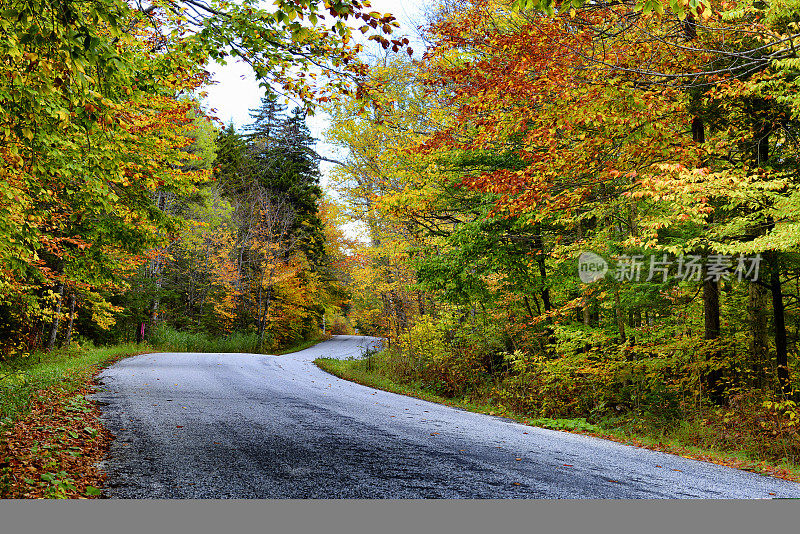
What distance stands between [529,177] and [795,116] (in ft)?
12.9

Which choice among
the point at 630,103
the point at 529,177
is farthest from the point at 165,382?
the point at 630,103

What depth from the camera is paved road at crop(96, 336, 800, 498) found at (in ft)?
14.6

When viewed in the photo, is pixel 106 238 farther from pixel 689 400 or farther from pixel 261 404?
pixel 689 400

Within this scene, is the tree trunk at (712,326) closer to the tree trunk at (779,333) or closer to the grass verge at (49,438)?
the tree trunk at (779,333)

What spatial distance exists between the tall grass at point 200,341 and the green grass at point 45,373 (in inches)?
158

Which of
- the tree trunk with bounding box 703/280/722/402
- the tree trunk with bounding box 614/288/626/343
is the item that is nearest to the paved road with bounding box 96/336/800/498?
the tree trunk with bounding box 614/288/626/343

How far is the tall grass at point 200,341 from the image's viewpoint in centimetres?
2462

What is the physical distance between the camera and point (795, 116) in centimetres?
764

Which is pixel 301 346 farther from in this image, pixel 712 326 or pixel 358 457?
pixel 358 457

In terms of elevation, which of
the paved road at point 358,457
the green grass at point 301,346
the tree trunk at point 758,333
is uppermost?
the tree trunk at point 758,333

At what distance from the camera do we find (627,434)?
8.48m

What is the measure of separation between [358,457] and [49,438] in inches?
127

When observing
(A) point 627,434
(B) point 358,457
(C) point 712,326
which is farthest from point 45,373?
(C) point 712,326

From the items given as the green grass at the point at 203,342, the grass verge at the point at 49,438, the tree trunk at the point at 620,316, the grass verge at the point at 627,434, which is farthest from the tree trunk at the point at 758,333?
the green grass at the point at 203,342
